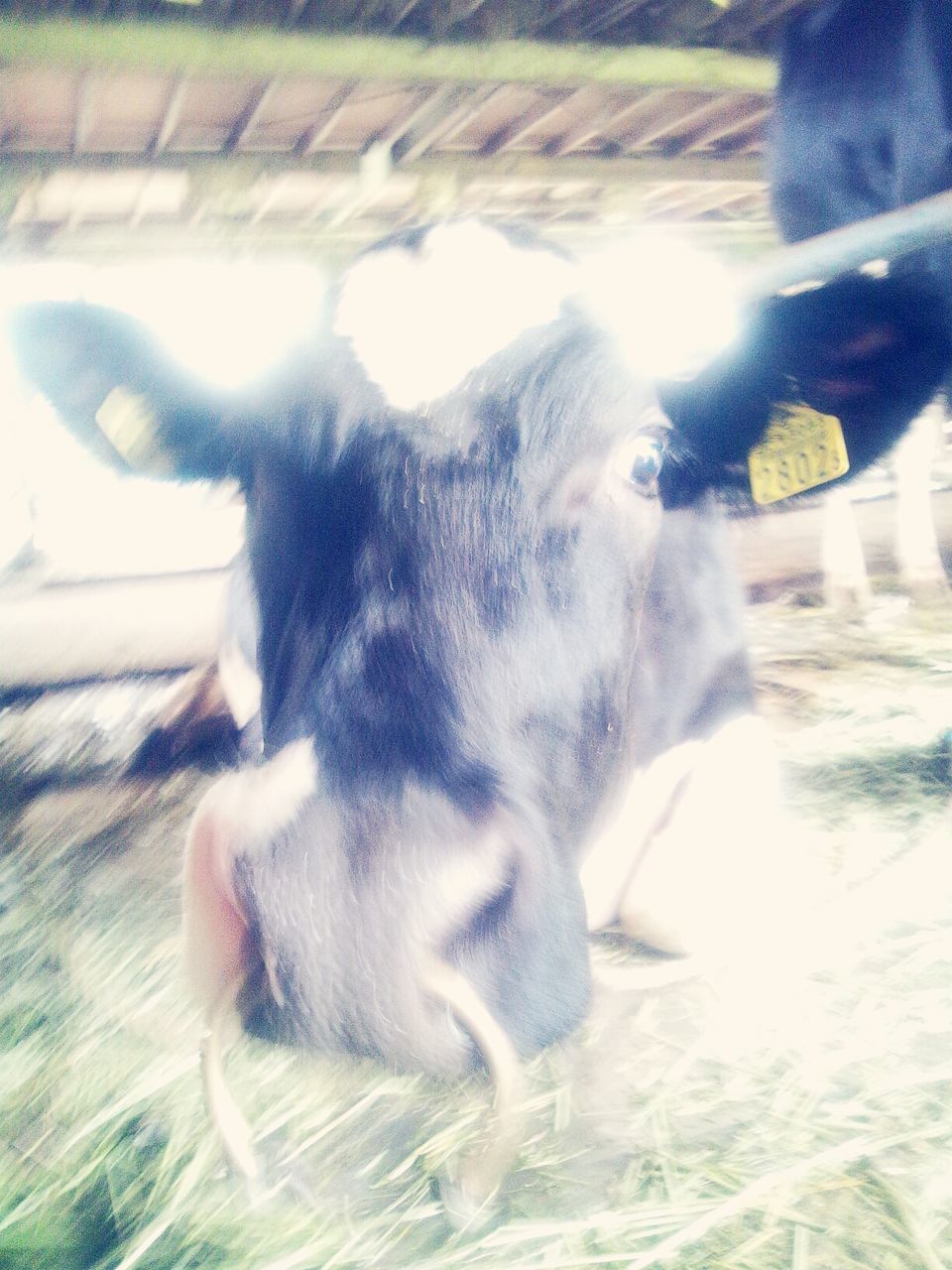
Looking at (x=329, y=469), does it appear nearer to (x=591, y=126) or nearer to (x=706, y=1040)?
(x=706, y=1040)

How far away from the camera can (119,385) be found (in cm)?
159

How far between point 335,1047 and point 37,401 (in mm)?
1310

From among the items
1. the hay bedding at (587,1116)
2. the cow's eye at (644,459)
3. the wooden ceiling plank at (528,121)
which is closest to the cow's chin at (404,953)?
the hay bedding at (587,1116)

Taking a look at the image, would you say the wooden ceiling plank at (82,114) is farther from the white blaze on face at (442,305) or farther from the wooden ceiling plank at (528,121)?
the wooden ceiling plank at (528,121)

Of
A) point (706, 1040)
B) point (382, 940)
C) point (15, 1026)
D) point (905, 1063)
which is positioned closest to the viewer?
point (382, 940)

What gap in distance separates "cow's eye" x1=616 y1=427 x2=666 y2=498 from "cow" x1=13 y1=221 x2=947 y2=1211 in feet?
0.04

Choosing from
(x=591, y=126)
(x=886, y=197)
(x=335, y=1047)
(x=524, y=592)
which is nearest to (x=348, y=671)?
(x=524, y=592)

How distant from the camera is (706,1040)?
148 cm

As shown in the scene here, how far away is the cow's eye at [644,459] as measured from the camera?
130cm

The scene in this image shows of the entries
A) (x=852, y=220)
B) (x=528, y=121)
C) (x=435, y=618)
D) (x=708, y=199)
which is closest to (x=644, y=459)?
(x=435, y=618)

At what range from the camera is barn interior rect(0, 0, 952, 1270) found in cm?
119

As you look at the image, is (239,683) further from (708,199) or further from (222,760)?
(708,199)

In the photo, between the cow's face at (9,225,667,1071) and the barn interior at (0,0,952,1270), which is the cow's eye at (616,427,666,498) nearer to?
the cow's face at (9,225,667,1071)

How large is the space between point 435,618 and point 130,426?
0.80 metres
